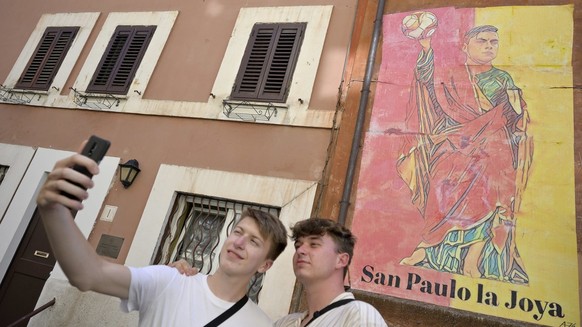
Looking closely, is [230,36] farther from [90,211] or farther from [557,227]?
[557,227]

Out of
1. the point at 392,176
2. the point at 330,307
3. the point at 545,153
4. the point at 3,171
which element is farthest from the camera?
the point at 3,171

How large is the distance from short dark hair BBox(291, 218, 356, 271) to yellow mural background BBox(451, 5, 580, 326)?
225 cm

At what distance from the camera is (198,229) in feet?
17.1

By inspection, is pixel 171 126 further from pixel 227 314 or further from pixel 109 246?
pixel 227 314

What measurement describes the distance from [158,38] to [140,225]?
3.41 meters

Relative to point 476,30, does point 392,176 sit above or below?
below

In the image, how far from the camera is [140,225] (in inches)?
203

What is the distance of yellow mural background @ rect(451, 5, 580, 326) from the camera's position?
3807mm

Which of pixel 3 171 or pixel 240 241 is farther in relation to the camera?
pixel 3 171

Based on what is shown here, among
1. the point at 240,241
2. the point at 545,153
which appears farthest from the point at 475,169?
the point at 240,241

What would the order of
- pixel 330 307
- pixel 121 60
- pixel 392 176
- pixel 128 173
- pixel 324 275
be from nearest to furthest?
pixel 330 307 < pixel 324 275 < pixel 392 176 < pixel 128 173 < pixel 121 60

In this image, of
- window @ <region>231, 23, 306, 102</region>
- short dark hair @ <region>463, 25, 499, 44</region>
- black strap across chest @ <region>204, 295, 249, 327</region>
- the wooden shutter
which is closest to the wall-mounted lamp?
window @ <region>231, 23, 306, 102</region>

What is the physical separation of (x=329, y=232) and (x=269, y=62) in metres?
4.10

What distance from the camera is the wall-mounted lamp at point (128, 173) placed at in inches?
216
